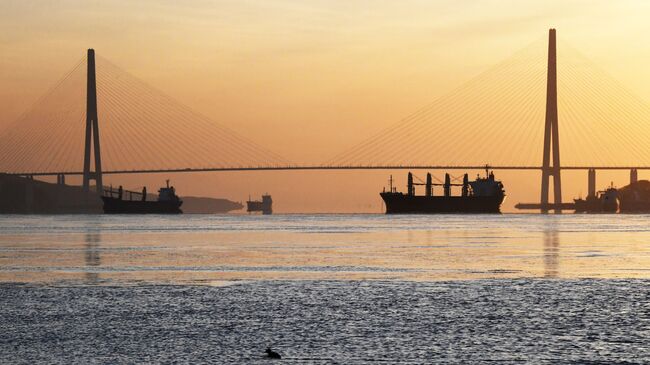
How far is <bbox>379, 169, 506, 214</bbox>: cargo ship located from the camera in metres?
174

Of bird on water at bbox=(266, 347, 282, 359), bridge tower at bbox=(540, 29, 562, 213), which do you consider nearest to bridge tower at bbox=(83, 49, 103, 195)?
bridge tower at bbox=(540, 29, 562, 213)

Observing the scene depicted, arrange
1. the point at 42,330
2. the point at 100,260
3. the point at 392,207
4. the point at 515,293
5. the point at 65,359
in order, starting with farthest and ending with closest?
the point at 392,207
the point at 100,260
the point at 515,293
the point at 42,330
the point at 65,359

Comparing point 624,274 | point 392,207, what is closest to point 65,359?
point 624,274

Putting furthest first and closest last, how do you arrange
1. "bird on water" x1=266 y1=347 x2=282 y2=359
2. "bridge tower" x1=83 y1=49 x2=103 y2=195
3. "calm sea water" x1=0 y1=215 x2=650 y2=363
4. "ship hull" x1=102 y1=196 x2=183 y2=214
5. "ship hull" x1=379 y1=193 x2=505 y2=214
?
"ship hull" x1=102 y1=196 x2=183 y2=214 < "ship hull" x1=379 y1=193 x2=505 y2=214 < "bridge tower" x1=83 y1=49 x2=103 y2=195 < "calm sea water" x1=0 y1=215 x2=650 y2=363 < "bird on water" x1=266 y1=347 x2=282 y2=359

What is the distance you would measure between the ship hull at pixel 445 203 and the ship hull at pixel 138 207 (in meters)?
38.4

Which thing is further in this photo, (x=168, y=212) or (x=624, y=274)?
(x=168, y=212)

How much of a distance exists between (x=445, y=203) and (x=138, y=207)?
184ft

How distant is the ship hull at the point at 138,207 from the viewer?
186 m

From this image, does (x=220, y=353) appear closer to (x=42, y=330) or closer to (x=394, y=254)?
(x=42, y=330)

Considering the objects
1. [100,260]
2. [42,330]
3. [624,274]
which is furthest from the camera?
[100,260]

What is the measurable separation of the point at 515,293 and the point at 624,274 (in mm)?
6243

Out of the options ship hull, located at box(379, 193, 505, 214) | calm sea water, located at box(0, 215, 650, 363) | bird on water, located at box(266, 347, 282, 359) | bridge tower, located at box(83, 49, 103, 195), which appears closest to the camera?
bird on water, located at box(266, 347, 282, 359)

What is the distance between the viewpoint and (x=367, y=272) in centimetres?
2714

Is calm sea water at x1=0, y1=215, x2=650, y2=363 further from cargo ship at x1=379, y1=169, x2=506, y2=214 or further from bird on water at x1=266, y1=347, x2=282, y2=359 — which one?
cargo ship at x1=379, y1=169, x2=506, y2=214
